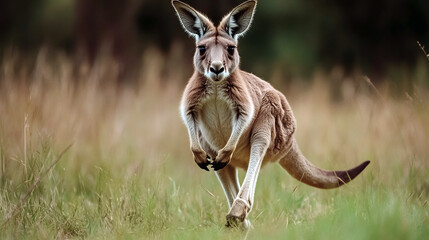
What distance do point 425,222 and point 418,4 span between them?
13717mm

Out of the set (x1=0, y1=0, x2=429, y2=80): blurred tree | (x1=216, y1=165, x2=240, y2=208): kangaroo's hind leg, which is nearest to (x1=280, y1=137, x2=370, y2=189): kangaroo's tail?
(x1=216, y1=165, x2=240, y2=208): kangaroo's hind leg

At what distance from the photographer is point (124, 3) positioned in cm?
1366

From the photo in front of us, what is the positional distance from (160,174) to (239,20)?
63.1 inches

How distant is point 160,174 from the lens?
18.7 feet

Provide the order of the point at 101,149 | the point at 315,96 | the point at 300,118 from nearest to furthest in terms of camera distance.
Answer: the point at 101,149 → the point at 300,118 → the point at 315,96

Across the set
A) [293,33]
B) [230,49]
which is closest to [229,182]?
[230,49]

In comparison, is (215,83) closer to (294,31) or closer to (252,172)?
(252,172)

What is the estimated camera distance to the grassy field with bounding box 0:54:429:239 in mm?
4277

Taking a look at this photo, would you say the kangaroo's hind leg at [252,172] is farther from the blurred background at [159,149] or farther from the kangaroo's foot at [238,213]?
the blurred background at [159,149]

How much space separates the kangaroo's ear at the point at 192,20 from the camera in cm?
475

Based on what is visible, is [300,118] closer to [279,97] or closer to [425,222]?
[279,97]

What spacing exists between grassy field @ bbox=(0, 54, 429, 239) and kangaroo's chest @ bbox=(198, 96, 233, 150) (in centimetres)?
45

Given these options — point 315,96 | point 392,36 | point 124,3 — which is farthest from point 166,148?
point 392,36

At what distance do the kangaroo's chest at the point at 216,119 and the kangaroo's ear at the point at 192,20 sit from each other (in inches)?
19.7
